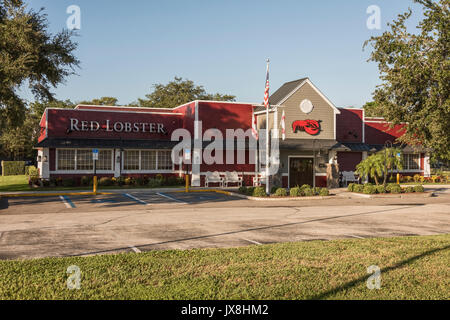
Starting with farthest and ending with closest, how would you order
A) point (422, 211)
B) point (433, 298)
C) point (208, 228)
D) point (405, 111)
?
1. point (422, 211)
2. point (405, 111)
3. point (208, 228)
4. point (433, 298)

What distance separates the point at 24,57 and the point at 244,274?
→ 18.8 metres

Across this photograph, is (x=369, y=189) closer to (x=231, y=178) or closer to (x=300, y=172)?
(x=300, y=172)

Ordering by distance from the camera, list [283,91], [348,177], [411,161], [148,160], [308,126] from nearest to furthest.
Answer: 1. [308,126]
2. [148,160]
3. [283,91]
4. [348,177]
5. [411,161]

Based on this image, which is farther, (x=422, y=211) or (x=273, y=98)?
(x=273, y=98)

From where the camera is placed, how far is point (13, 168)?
52500 millimetres

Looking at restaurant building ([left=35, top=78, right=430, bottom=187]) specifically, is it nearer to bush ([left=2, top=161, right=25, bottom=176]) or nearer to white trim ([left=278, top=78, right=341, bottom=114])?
white trim ([left=278, top=78, right=341, bottom=114])

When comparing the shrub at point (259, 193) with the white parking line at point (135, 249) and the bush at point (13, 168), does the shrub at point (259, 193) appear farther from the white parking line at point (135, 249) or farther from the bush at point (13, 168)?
the bush at point (13, 168)

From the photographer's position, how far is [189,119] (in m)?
34.9

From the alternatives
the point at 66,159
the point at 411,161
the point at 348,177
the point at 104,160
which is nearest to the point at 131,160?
the point at 104,160

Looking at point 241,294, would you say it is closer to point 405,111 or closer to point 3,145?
point 405,111

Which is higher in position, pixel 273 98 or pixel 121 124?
pixel 273 98
